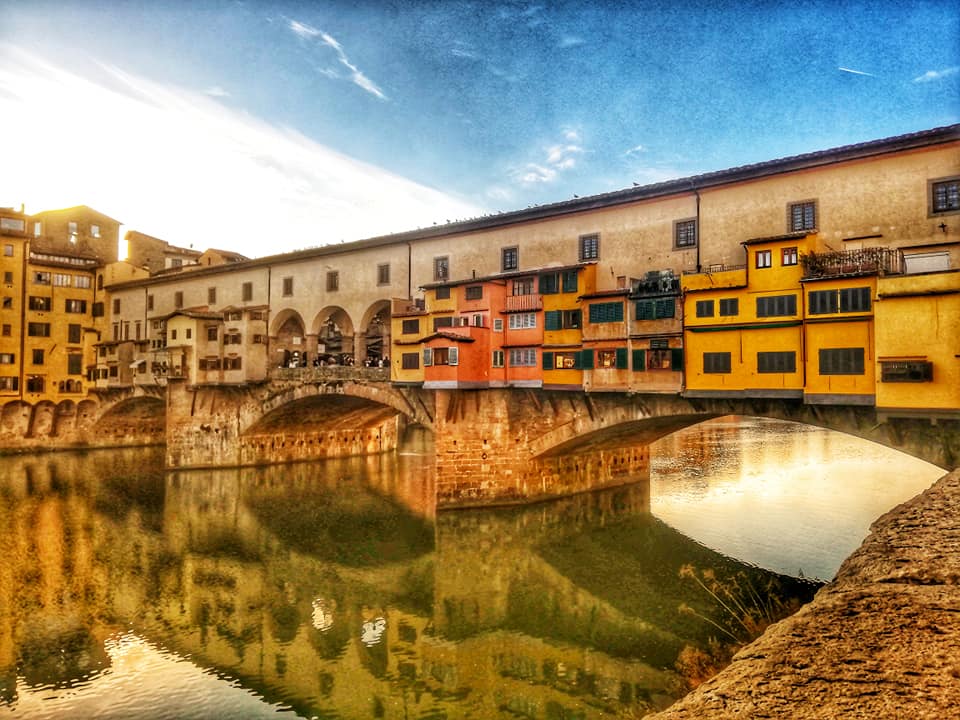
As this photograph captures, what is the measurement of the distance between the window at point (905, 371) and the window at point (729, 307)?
5.05 meters

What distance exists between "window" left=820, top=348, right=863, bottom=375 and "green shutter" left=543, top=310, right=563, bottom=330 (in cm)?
1118

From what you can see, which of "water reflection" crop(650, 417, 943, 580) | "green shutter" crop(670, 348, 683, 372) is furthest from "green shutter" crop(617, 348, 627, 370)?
"water reflection" crop(650, 417, 943, 580)

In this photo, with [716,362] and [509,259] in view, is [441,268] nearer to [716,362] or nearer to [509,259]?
[509,259]

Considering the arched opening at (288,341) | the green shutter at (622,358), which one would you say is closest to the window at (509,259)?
the green shutter at (622,358)

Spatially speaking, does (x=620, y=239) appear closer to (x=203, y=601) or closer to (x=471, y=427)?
(x=471, y=427)

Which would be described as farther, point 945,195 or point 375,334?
point 375,334

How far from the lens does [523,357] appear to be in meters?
29.9

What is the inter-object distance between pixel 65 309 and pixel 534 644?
5856cm

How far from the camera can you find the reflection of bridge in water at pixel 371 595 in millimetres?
15477

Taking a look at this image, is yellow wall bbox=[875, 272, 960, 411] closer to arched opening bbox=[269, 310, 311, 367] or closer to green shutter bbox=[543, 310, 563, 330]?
green shutter bbox=[543, 310, 563, 330]

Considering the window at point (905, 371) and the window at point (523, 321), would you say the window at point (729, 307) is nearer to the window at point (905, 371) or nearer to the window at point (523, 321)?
the window at point (905, 371)

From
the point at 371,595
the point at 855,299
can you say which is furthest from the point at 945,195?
the point at 371,595

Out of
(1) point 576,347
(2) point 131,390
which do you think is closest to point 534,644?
(1) point 576,347

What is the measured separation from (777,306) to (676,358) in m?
4.25
